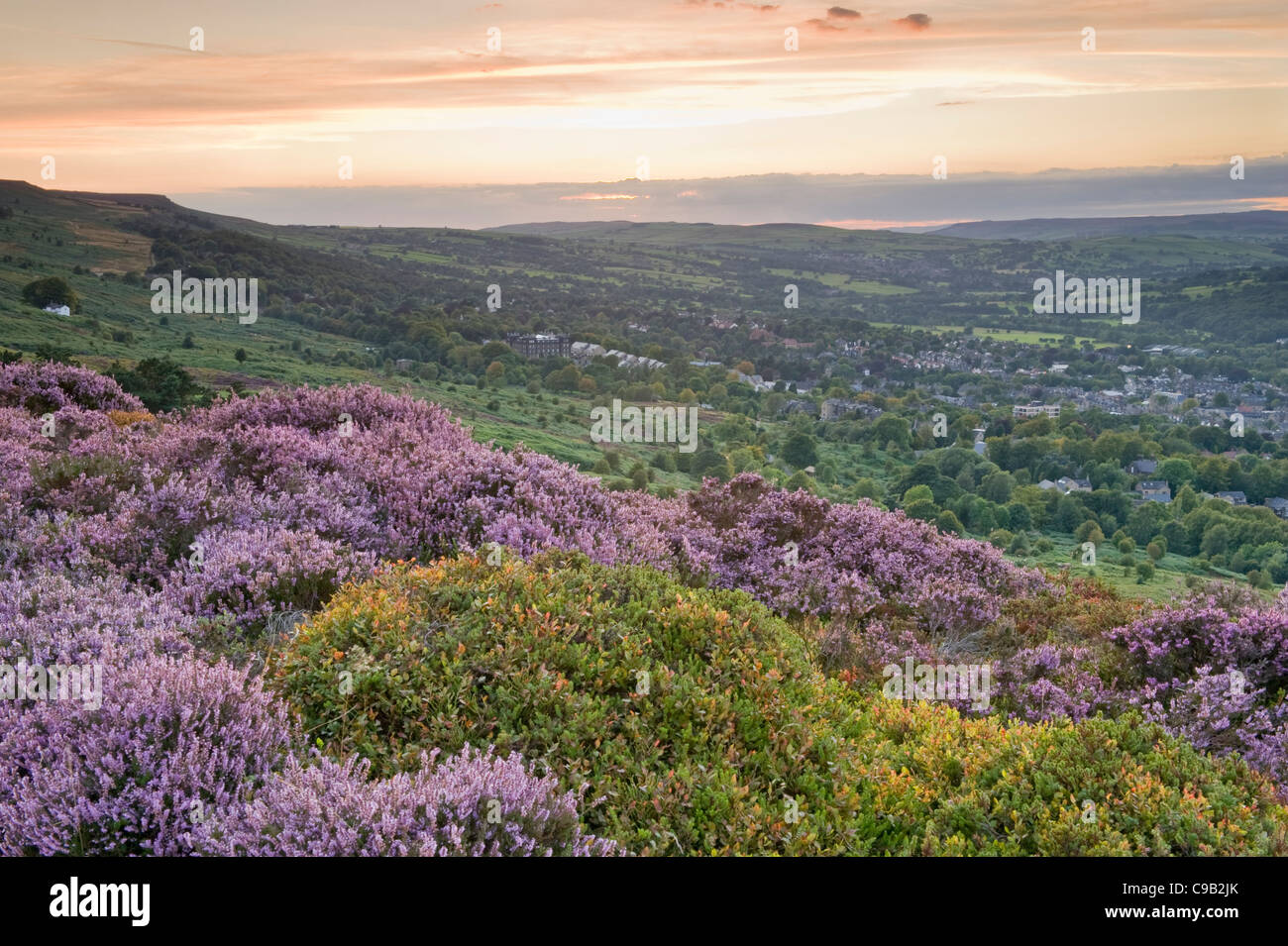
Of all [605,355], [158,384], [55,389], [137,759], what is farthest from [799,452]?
[137,759]

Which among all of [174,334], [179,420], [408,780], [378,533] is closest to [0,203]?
[174,334]

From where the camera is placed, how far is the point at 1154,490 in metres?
58.4

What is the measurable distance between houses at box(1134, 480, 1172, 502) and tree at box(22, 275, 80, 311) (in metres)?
68.8

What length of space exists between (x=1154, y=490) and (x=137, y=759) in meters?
65.5

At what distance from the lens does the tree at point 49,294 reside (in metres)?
53.3

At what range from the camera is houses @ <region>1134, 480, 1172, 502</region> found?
56206 mm

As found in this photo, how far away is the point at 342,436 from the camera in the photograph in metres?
11.5

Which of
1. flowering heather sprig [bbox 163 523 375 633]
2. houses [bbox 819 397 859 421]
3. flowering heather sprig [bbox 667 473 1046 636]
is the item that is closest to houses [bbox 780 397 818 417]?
houses [bbox 819 397 859 421]

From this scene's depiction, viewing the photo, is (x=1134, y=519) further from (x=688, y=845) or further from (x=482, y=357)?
(x=688, y=845)

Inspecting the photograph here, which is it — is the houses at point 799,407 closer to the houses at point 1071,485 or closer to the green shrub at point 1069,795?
the houses at point 1071,485

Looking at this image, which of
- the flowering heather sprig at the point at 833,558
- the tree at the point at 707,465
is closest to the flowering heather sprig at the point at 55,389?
the flowering heather sprig at the point at 833,558

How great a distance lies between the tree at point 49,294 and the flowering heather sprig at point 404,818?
6049 centimetres

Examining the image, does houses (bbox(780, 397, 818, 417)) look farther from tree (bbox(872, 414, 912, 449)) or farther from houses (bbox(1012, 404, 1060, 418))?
houses (bbox(1012, 404, 1060, 418))

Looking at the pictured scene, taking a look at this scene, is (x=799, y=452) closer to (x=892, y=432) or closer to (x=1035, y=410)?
(x=892, y=432)
